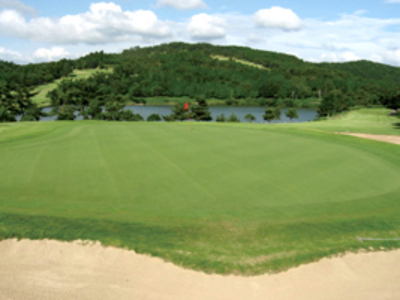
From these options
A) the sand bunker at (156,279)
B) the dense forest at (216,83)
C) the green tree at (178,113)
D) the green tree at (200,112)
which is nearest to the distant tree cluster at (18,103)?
the dense forest at (216,83)

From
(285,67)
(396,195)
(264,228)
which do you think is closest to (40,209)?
(264,228)

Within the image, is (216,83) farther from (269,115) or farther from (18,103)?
(18,103)

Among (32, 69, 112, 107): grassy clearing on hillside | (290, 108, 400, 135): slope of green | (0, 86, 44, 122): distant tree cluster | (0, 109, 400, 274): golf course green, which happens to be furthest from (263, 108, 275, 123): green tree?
(32, 69, 112, 107): grassy clearing on hillside

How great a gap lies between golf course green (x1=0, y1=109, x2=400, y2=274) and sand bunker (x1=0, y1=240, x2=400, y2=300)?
1.00 feet

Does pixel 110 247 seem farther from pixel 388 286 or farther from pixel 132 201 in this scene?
pixel 388 286

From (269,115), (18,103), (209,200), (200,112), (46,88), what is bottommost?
(269,115)

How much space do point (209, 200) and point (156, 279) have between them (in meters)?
3.78

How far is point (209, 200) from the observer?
31.1 feet

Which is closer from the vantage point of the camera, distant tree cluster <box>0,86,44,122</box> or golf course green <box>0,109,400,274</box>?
golf course green <box>0,109,400,274</box>

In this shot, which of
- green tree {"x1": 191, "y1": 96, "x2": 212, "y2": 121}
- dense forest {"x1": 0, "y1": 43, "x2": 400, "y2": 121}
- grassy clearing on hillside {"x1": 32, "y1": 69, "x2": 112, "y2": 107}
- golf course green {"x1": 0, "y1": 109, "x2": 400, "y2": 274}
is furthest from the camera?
dense forest {"x1": 0, "y1": 43, "x2": 400, "y2": 121}

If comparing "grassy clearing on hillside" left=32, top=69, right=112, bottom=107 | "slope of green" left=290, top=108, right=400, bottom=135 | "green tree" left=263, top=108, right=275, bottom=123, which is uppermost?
"grassy clearing on hillside" left=32, top=69, right=112, bottom=107

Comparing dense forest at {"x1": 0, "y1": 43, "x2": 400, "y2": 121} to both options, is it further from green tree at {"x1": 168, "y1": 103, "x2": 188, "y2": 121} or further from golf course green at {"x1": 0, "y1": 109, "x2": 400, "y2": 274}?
golf course green at {"x1": 0, "y1": 109, "x2": 400, "y2": 274}

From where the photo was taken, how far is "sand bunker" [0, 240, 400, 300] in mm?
5621

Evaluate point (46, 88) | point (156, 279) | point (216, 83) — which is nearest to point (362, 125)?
point (156, 279)
